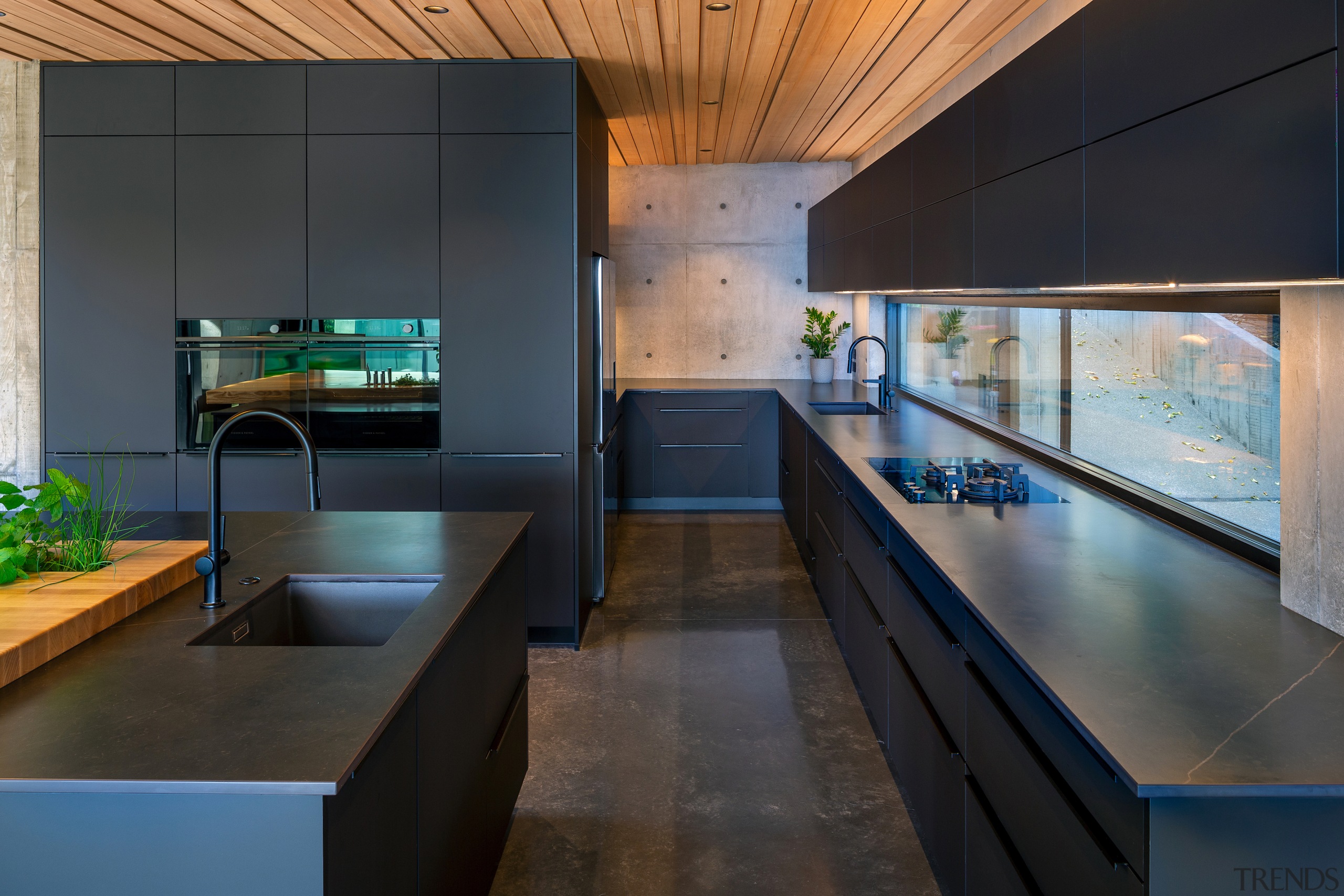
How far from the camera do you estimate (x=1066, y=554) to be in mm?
2420

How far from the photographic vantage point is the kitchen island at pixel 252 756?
1284 mm

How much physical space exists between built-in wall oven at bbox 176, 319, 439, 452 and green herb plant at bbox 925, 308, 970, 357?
112 inches

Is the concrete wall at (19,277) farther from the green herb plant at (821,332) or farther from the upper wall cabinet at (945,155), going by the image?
the green herb plant at (821,332)

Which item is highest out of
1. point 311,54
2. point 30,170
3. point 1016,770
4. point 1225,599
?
point 311,54

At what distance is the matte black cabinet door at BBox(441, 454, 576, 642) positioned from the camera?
4352 mm

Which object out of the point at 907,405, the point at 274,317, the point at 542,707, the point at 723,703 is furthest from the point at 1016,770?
the point at 907,405

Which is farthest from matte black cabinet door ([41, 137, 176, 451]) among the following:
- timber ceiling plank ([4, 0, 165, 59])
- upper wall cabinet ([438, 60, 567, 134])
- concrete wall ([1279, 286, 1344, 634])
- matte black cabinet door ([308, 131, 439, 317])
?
concrete wall ([1279, 286, 1344, 634])

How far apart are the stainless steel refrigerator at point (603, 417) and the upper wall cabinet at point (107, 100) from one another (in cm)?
201

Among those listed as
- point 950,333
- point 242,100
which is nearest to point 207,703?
point 242,100

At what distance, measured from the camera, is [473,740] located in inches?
86.4

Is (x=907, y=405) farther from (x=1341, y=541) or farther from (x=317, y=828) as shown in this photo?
(x=317, y=828)

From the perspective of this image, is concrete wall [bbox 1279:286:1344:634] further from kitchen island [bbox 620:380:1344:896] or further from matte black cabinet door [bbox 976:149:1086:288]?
matte black cabinet door [bbox 976:149:1086:288]

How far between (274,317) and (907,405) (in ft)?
12.3

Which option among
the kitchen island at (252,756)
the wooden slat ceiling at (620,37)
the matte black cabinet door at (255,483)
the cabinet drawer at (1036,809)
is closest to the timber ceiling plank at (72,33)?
the wooden slat ceiling at (620,37)
